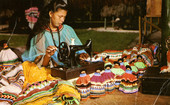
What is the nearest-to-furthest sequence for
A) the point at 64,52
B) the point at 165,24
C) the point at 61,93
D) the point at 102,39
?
the point at 61,93 → the point at 64,52 → the point at 165,24 → the point at 102,39

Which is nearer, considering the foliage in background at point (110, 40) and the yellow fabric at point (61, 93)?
the yellow fabric at point (61, 93)

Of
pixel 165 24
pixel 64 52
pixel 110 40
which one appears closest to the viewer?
pixel 64 52

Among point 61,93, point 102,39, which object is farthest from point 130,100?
point 102,39

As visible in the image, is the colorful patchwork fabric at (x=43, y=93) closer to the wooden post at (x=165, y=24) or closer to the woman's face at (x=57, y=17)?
the woman's face at (x=57, y=17)

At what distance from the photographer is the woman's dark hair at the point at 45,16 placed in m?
3.32

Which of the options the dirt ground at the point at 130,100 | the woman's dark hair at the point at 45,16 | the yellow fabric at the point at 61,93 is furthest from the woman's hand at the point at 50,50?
the dirt ground at the point at 130,100

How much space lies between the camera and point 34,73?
126 inches

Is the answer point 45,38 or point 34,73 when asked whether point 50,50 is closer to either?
point 45,38

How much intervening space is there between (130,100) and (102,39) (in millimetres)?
2862

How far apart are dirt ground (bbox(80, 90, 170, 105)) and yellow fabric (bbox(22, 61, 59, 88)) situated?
0.84 m

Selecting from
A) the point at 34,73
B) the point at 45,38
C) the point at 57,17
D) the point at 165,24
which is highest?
the point at 57,17

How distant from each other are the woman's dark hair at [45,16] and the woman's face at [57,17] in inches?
2.2

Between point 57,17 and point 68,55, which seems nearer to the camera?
point 68,55

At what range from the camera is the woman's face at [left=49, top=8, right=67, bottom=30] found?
337 cm
